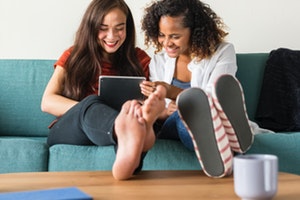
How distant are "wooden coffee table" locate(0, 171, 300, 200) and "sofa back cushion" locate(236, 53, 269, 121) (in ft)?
3.45

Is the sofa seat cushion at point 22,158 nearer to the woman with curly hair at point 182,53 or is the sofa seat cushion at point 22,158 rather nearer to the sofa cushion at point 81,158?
the sofa cushion at point 81,158

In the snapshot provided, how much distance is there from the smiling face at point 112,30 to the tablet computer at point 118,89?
283 millimetres

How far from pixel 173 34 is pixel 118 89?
33 cm

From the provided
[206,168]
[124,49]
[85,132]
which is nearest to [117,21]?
[124,49]

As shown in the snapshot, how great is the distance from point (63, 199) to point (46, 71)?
57.0 inches

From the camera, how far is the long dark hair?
191 cm

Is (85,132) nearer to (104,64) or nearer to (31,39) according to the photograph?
(104,64)

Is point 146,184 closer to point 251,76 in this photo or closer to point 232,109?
point 232,109

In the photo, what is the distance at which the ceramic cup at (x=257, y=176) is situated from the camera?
896 mm

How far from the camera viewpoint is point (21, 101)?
7.37 feet

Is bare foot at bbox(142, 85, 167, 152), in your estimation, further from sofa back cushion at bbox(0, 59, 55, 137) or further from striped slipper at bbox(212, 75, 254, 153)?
sofa back cushion at bbox(0, 59, 55, 137)

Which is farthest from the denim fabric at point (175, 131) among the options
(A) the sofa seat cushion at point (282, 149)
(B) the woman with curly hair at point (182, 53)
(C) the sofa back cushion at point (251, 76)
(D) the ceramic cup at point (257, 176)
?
(C) the sofa back cushion at point (251, 76)

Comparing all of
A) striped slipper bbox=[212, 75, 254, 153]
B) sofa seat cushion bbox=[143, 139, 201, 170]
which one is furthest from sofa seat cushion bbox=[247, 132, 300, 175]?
striped slipper bbox=[212, 75, 254, 153]

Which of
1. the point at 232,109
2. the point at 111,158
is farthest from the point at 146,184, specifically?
the point at 111,158
